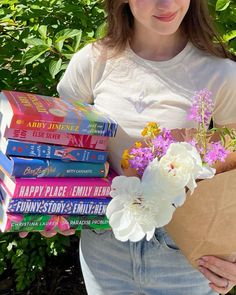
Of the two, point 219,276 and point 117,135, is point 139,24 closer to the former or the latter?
point 117,135

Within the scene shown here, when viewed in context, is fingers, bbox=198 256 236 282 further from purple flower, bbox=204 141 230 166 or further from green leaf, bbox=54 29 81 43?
green leaf, bbox=54 29 81 43

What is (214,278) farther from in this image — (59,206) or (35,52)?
(35,52)

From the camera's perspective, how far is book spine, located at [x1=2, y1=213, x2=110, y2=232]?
140 cm

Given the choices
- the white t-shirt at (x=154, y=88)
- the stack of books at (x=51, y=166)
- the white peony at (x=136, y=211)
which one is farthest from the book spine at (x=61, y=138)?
the white peony at (x=136, y=211)

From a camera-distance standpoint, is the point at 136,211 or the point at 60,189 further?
the point at 60,189

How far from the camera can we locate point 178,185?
119 cm

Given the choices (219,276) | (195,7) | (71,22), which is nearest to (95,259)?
(219,276)

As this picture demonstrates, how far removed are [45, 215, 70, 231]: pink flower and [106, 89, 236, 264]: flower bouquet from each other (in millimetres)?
233

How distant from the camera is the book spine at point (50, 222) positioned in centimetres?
140

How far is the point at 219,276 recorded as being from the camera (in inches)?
58.7

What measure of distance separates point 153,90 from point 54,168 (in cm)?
37

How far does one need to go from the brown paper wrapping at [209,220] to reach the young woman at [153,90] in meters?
0.06

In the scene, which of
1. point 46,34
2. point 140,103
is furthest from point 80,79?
point 46,34

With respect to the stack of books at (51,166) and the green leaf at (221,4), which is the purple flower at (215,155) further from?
the green leaf at (221,4)
